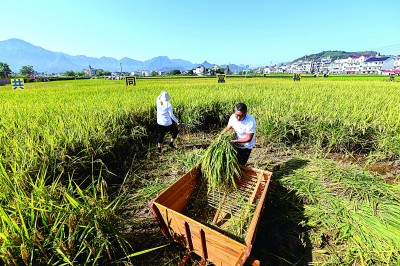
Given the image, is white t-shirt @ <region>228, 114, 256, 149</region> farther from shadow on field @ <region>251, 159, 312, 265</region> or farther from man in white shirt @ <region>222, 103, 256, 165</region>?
shadow on field @ <region>251, 159, 312, 265</region>

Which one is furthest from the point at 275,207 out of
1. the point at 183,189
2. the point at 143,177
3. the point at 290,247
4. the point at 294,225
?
the point at 143,177

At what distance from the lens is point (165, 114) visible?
13.3ft

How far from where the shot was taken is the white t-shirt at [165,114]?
4035mm

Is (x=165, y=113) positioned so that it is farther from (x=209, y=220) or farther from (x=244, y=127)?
(x=209, y=220)

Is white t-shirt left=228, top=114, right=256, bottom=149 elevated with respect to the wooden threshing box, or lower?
elevated

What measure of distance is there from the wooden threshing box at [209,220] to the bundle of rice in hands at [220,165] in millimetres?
181

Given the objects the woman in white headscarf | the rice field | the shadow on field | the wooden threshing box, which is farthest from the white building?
the wooden threshing box

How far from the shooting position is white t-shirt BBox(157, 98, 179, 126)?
13.2 feet

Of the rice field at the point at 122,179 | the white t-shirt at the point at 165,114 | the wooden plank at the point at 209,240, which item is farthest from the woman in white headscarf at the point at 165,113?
the wooden plank at the point at 209,240

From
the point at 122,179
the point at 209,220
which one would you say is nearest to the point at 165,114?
the point at 122,179

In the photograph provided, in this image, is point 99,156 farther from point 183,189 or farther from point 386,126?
point 386,126

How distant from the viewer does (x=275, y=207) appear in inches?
105

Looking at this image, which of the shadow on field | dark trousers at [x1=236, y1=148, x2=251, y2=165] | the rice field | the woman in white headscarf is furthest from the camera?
the woman in white headscarf

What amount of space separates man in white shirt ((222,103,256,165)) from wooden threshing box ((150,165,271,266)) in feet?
1.36
